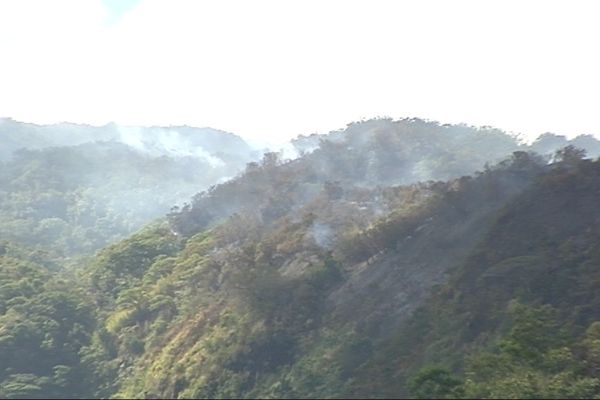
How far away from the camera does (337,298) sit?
4009 cm

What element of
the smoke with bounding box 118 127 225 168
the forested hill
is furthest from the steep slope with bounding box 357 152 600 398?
the smoke with bounding box 118 127 225 168

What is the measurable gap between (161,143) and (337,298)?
14630cm

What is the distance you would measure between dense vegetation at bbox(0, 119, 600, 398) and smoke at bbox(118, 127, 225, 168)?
3657 inches

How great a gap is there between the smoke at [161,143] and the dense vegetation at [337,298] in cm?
9289

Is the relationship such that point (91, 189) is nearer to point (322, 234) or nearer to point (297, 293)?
point (322, 234)

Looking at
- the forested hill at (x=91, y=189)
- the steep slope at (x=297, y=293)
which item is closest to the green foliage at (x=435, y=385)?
the steep slope at (x=297, y=293)

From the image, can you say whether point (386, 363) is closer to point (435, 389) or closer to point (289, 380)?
point (289, 380)

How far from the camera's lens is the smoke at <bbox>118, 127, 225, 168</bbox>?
165 metres

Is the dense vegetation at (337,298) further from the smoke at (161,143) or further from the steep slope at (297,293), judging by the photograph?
the smoke at (161,143)

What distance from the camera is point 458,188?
1748 inches

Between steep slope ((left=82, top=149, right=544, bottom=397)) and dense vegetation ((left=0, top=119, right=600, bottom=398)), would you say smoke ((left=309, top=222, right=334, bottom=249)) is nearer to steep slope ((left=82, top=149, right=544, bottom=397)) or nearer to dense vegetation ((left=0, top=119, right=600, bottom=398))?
steep slope ((left=82, top=149, right=544, bottom=397))

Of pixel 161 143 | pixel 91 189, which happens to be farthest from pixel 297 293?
pixel 161 143

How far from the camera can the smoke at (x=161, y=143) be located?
165 metres

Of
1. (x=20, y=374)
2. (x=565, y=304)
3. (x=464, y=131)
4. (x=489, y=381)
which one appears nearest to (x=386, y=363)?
(x=565, y=304)
